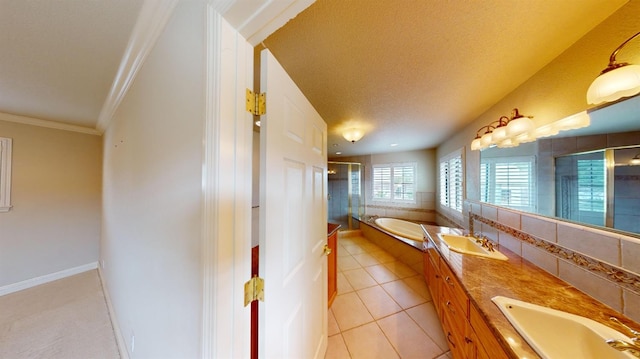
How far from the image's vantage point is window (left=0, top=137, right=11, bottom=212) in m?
2.28

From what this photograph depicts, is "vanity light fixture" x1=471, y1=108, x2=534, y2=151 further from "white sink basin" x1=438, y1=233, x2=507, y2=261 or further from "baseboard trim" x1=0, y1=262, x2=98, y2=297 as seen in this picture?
"baseboard trim" x1=0, y1=262, x2=98, y2=297

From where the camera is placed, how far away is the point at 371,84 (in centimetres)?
161

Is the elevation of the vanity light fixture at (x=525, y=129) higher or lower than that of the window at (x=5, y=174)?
higher

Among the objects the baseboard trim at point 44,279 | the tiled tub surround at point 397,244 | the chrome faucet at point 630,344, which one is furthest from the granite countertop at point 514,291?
the baseboard trim at point 44,279

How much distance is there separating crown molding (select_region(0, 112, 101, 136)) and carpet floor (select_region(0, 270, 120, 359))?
218 centimetres

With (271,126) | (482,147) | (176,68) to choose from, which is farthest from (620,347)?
(176,68)

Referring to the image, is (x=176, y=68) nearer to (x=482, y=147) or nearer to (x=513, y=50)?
(x=513, y=50)

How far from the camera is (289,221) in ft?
2.88

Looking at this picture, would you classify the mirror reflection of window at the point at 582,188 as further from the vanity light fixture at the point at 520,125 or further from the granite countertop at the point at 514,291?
the granite countertop at the point at 514,291

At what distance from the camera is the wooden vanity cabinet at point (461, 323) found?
85 centimetres

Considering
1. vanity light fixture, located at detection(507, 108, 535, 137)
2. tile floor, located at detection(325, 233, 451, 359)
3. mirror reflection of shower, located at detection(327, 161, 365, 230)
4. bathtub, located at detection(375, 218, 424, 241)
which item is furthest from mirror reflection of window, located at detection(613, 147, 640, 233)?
mirror reflection of shower, located at detection(327, 161, 365, 230)

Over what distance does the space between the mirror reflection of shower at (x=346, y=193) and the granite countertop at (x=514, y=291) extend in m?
3.38

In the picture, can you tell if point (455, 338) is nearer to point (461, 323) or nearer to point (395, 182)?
point (461, 323)

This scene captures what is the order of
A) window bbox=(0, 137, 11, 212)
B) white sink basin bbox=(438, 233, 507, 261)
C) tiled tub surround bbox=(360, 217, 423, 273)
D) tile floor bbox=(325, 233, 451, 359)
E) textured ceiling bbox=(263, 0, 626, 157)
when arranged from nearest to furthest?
textured ceiling bbox=(263, 0, 626, 157)
tile floor bbox=(325, 233, 451, 359)
white sink basin bbox=(438, 233, 507, 261)
window bbox=(0, 137, 11, 212)
tiled tub surround bbox=(360, 217, 423, 273)
